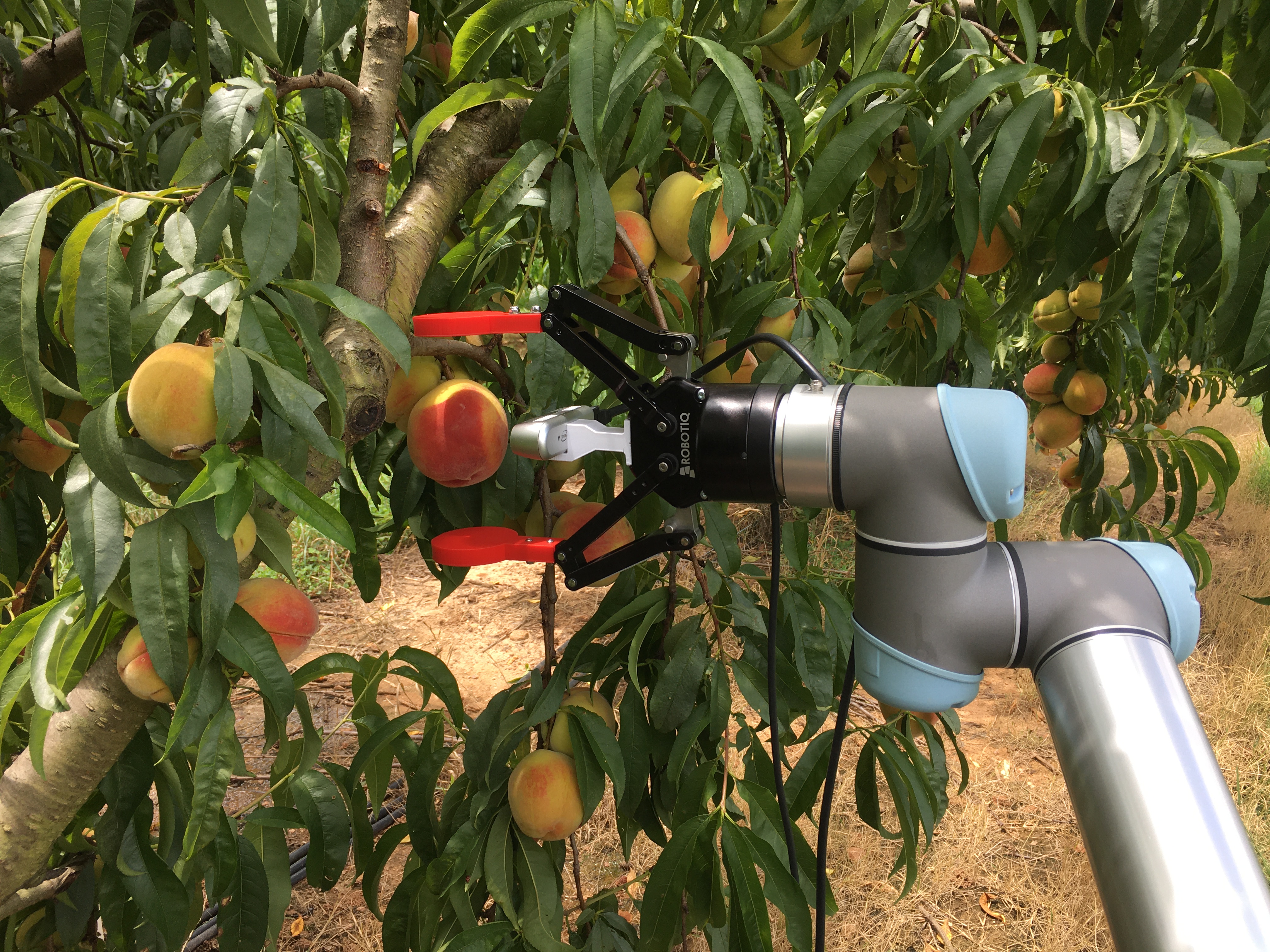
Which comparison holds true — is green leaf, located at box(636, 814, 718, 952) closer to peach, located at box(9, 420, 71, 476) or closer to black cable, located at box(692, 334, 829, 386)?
black cable, located at box(692, 334, 829, 386)

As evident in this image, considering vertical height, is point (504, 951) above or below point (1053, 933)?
above

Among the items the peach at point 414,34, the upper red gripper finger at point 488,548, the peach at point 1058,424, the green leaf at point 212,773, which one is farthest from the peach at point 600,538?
the peach at point 1058,424

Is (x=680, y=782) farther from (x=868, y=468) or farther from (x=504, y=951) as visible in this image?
(x=868, y=468)

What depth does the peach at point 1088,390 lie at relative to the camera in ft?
4.97

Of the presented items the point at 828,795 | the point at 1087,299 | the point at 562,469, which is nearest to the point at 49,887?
the point at 562,469

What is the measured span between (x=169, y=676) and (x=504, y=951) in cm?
47

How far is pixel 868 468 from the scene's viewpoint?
542 mm

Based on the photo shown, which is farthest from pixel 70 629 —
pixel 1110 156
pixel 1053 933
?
pixel 1053 933

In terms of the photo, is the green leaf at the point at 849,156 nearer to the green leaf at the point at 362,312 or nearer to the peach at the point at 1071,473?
the green leaf at the point at 362,312

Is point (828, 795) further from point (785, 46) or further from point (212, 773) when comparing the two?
point (785, 46)

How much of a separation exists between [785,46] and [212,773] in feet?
2.67

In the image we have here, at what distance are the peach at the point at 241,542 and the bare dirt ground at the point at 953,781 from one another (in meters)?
1.11

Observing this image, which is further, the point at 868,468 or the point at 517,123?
the point at 517,123

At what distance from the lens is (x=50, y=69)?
3.14 feet
